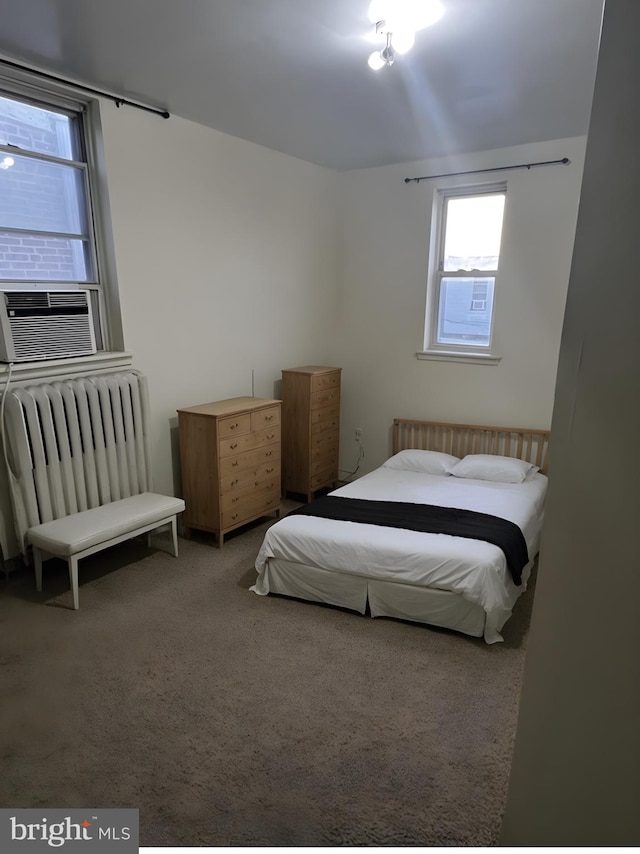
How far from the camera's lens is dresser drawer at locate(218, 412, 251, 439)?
10.8ft

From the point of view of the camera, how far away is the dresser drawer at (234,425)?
3.29 meters

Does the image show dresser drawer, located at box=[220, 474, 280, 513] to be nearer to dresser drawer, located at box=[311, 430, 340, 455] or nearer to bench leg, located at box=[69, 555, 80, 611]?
dresser drawer, located at box=[311, 430, 340, 455]

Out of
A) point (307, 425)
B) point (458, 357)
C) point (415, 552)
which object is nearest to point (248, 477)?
point (307, 425)

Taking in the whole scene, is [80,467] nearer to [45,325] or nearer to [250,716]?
[45,325]

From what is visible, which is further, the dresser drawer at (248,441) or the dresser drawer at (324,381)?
the dresser drawer at (324,381)

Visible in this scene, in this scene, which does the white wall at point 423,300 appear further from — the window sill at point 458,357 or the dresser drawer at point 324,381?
the dresser drawer at point 324,381

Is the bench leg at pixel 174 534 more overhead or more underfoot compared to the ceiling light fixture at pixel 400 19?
more underfoot

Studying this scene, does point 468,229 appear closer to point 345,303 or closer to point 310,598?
point 345,303

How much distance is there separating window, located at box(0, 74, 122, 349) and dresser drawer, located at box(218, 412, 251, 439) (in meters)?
0.83

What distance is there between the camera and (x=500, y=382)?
403 cm

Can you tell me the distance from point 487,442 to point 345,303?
1.81 metres

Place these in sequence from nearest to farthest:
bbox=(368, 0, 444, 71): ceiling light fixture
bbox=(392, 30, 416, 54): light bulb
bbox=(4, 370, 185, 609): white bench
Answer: bbox=(368, 0, 444, 71): ceiling light fixture, bbox=(392, 30, 416, 54): light bulb, bbox=(4, 370, 185, 609): white bench

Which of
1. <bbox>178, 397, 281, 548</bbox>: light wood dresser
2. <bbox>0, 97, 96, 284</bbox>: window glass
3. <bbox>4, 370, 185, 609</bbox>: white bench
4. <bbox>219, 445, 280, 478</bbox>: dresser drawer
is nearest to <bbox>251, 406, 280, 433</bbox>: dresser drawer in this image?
<bbox>178, 397, 281, 548</bbox>: light wood dresser

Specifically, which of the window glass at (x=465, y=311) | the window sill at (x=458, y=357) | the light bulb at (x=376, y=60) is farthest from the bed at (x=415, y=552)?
the light bulb at (x=376, y=60)
